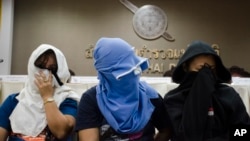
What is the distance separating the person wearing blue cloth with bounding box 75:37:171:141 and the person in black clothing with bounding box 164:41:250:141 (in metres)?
0.13

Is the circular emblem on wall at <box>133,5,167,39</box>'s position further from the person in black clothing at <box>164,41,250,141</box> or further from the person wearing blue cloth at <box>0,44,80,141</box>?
the person in black clothing at <box>164,41,250,141</box>

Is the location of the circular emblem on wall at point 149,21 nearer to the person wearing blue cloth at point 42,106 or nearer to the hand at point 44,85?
the person wearing blue cloth at point 42,106

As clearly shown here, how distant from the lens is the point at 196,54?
4.48ft

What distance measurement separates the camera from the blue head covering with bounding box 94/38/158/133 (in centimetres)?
123

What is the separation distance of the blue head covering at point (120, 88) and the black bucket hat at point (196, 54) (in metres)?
0.23

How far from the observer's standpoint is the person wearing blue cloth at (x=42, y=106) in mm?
1468

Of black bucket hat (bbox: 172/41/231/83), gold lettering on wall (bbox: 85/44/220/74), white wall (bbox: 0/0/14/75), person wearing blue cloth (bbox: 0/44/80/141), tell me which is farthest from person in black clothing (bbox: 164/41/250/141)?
white wall (bbox: 0/0/14/75)

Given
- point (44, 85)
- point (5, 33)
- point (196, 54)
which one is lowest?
point (44, 85)

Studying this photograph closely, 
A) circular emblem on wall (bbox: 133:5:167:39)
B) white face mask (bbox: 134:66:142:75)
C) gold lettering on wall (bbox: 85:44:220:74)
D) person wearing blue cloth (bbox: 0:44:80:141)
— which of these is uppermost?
circular emblem on wall (bbox: 133:5:167:39)

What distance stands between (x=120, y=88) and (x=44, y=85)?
477 millimetres

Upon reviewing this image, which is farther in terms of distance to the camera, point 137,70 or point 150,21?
point 150,21

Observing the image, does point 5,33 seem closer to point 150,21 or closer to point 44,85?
point 150,21

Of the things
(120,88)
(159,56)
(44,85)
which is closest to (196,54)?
(120,88)

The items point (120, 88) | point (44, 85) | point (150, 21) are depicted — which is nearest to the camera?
point (120, 88)
